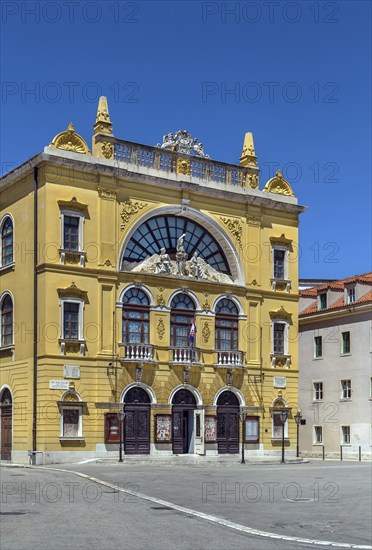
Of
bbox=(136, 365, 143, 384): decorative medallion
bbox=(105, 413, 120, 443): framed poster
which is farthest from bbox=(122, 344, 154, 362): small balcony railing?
bbox=(105, 413, 120, 443): framed poster

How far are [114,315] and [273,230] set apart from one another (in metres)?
11.4

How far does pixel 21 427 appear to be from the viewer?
42250mm

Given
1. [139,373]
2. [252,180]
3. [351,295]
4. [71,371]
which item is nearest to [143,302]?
[139,373]

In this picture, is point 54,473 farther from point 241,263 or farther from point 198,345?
point 241,263

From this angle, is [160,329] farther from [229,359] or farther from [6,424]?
[6,424]

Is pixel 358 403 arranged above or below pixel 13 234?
below

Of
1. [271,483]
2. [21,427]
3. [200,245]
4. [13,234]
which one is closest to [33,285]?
[13,234]

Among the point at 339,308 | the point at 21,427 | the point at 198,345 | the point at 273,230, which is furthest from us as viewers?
the point at 339,308

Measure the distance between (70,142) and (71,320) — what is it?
8467 mm

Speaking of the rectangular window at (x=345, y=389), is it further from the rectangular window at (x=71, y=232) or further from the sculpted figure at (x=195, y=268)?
the rectangular window at (x=71, y=232)

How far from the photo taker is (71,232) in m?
→ 42.9

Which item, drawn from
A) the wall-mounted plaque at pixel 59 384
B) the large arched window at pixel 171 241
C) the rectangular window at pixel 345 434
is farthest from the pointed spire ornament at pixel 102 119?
the rectangular window at pixel 345 434

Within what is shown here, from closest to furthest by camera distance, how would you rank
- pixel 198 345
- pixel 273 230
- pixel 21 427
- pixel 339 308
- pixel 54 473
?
pixel 54 473 < pixel 21 427 < pixel 198 345 < pixel 273 230 < pixel 339 308

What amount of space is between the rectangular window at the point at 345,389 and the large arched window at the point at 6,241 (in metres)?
21.7
